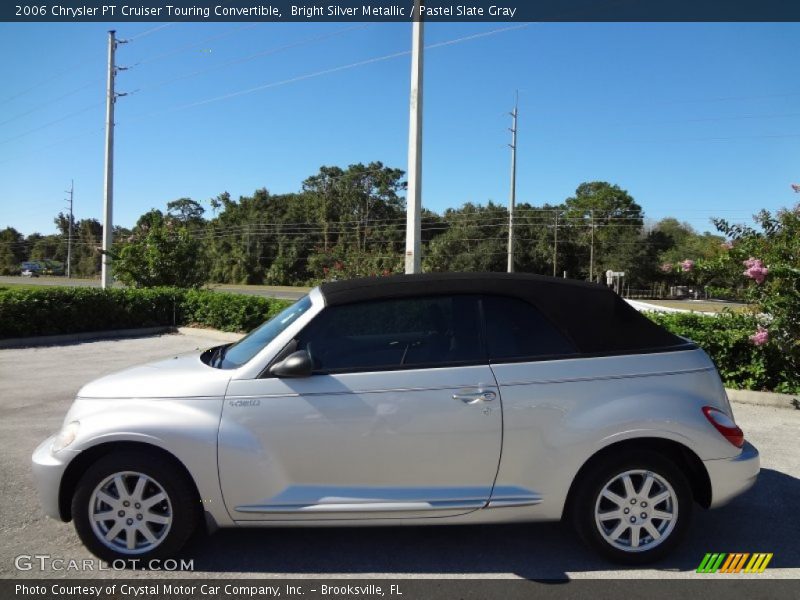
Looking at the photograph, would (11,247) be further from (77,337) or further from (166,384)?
(166,384)

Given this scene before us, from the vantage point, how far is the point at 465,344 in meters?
3.45

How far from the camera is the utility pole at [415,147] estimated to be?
1101cm

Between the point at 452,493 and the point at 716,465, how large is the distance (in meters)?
1.56

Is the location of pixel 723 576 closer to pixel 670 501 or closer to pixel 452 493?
pixel 670 501

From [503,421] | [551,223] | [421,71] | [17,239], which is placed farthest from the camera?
[17,239]

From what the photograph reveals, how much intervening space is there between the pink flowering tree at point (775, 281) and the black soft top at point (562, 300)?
448 cm

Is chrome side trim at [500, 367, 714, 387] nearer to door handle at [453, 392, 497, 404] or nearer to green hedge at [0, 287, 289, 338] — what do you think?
door handle at [453, 392, 497, 404]

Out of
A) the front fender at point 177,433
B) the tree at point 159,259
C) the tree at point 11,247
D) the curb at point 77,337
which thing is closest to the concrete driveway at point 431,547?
the front fender at point 177,433

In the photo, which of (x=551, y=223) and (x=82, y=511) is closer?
(x=82, y=511)

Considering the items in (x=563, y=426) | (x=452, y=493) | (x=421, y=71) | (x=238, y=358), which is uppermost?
(x=421, y=71)

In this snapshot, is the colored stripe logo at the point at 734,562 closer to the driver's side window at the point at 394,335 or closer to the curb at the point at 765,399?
the driver's side window at the point at 394,335

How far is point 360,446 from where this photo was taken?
3223mm

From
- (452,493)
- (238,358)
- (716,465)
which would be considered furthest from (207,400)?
(716,465)

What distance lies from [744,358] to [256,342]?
272 inches
